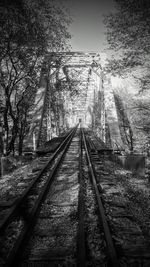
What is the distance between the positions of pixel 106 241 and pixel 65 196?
1.89 m

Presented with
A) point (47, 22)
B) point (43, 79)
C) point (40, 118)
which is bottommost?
point (40, 118)

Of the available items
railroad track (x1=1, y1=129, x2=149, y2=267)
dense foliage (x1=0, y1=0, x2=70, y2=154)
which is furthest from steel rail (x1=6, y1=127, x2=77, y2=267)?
dense foliage (x1=0, y1=0, x2=70, y2=154)

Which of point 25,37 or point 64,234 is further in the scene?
point 25,37

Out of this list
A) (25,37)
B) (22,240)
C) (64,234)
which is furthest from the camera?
(25,37)

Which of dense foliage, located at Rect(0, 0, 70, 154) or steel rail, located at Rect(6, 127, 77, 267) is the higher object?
dense foliage, located at Rect(0, 0, 70, 154)

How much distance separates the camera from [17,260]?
2119 millimetres

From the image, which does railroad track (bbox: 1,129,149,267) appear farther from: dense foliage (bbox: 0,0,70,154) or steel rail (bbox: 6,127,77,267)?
dense foliage (bbox: 0,0,70,154)

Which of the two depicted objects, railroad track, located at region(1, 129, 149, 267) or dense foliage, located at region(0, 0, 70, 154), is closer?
railroad track, located at region(1, 129, 149, 267)

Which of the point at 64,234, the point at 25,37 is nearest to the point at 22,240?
the point at 64,234

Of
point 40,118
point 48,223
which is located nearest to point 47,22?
point 40,118

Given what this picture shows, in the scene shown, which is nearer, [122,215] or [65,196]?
[122,215]

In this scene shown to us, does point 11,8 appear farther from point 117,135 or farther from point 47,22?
point 117,135

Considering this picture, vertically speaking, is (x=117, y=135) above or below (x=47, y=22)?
below

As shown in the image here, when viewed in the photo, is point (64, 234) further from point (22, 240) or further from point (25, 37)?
point (25, 37)
